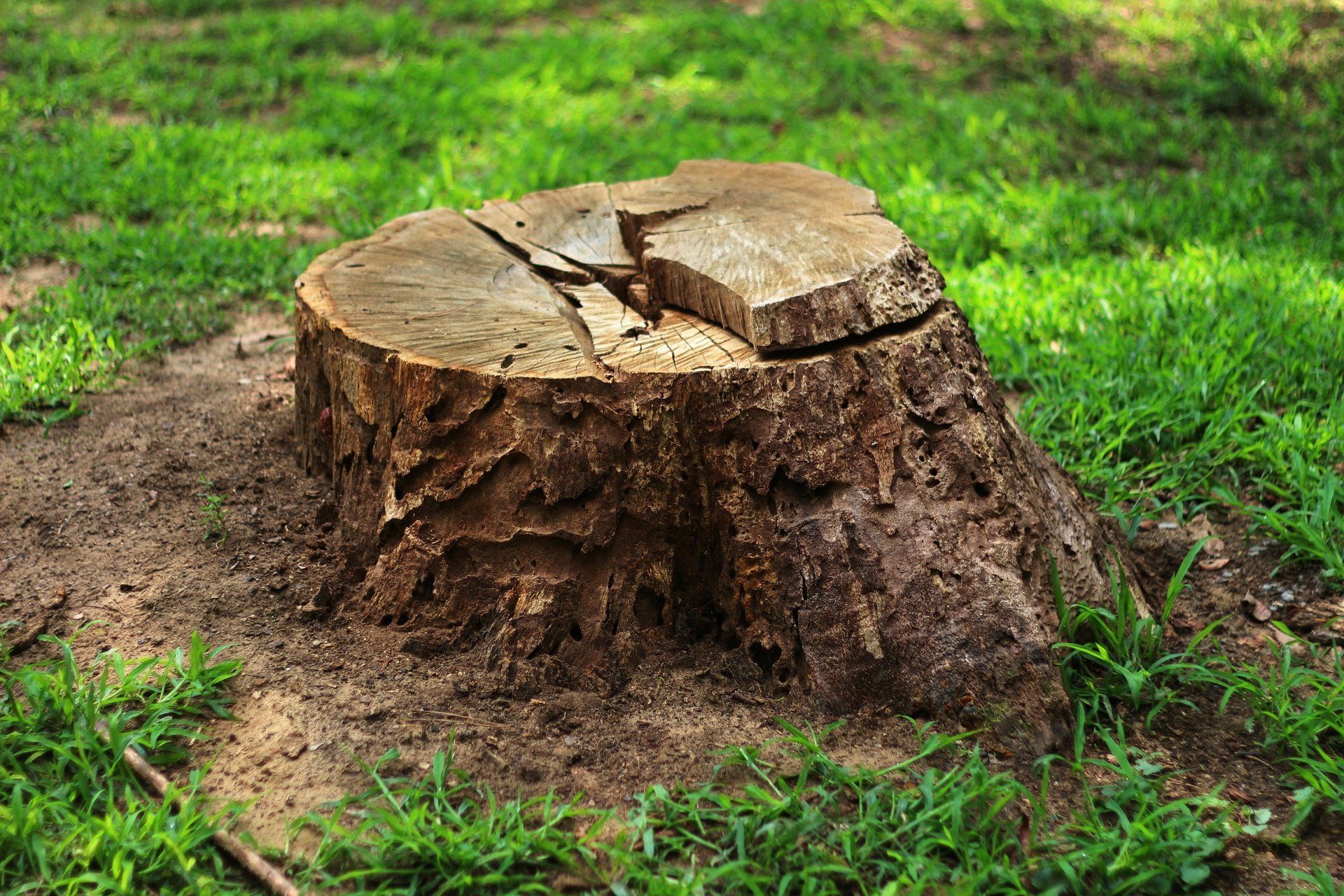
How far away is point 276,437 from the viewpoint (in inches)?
133

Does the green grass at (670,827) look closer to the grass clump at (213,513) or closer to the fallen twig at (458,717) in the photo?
the fallen twig at (458,717)

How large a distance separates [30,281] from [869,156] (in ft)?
12.5

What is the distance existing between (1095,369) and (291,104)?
4531 mm

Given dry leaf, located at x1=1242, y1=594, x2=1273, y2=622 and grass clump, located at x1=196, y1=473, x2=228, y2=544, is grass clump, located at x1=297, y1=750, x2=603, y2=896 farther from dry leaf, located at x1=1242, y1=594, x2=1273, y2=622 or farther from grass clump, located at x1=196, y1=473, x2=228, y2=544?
dry leaf, located at x1=1242, y1=594, x2=1273, y2=622

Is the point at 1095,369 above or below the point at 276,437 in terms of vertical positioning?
above

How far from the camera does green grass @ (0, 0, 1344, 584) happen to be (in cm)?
353

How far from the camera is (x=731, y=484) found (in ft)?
8.02

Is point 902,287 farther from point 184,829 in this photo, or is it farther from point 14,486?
point 14,486

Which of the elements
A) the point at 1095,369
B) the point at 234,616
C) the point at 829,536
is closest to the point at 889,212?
the point at 1095,369

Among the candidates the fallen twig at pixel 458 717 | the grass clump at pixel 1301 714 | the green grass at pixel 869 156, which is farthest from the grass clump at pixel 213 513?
the grass clump at pixel 1301 714

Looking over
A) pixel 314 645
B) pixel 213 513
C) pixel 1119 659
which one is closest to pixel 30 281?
pixel 213 513

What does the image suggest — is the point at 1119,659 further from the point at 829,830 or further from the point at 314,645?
the point at 314,645

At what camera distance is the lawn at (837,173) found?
2025mm

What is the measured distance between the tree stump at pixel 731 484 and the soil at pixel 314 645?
0.32 ft
